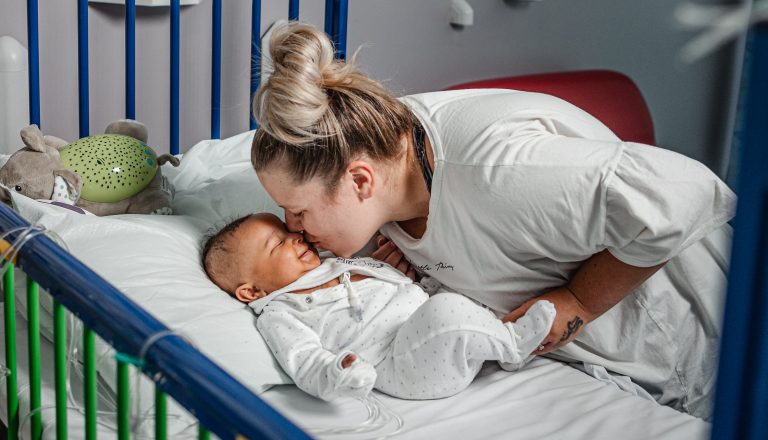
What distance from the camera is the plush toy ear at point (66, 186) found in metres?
1.50

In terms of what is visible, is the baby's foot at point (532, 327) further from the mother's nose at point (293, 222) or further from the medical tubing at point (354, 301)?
the mother's nose at point (293, 222)

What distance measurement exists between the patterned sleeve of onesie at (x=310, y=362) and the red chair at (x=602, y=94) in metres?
1.28

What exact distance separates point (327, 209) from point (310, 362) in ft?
0.78

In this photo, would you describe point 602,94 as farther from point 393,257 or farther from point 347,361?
point 347,361

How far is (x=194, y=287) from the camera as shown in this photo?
1303 mm

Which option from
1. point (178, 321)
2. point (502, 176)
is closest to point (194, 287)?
point (178, 321)

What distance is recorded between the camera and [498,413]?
115 cm

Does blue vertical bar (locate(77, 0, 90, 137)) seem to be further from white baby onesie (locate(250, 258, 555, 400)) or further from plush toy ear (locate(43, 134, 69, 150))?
white baby onesie (locate(250, 258, 555, 400))

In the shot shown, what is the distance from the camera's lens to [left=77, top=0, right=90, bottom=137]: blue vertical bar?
1.84 metres

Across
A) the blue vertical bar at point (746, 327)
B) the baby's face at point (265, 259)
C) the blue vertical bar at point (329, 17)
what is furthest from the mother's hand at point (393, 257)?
the blue vertical bar at point (746, 327)

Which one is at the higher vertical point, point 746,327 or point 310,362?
point 746,327

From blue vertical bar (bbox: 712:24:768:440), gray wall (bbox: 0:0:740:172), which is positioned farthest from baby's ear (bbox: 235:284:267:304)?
blue vertical bar (bbox: 712:24:768:440)

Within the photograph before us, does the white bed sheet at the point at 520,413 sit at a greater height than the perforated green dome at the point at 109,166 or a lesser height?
lesser

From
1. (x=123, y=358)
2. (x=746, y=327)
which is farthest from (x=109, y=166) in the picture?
(x=746, y=327)
